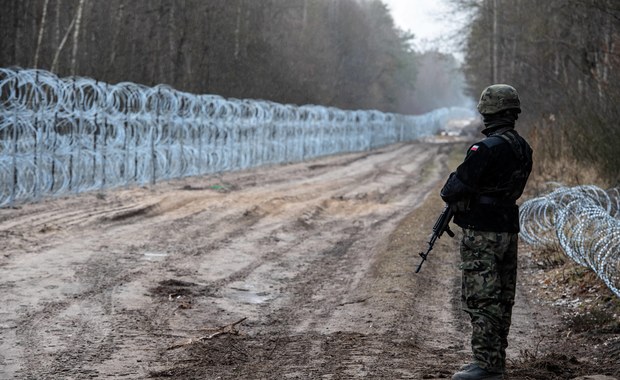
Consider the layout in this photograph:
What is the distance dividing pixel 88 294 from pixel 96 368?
276 centimetres

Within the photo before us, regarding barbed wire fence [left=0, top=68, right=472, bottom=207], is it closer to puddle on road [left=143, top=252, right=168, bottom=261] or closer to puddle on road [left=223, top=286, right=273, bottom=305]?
puddle on road [left=143, top=252, right=168, bottom=261]

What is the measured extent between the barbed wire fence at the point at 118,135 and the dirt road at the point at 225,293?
2.32 ft

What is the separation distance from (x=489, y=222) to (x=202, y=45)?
3342cm

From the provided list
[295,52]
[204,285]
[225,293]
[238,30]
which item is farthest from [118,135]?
[295,52]

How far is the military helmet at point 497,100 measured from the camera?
5.72 m

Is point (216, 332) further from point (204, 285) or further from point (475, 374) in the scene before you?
point (475, 374)

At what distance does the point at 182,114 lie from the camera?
23797 mm

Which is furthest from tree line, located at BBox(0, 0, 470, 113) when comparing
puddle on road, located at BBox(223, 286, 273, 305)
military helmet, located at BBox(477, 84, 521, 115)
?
military helmet, located at BBox(477, 84, 521, 115)

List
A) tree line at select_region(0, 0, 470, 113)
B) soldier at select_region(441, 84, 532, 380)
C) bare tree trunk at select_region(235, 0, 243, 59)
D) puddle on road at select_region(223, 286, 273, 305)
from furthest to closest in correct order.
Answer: bare tree trunk at select_region(235, 0, 243, 59) → tree line at select_region(0, 0, 470, 113) → puddle on road at select_region(223, 286, 273, 305) → soldier at select_region(441, 84, 532, 380)

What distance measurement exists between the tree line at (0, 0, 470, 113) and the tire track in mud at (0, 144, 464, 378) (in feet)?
34.9

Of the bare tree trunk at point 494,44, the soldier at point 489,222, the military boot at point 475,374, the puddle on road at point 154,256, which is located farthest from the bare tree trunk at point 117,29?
the military boot at point 475,374

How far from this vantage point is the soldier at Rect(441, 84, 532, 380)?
5609 millimetres

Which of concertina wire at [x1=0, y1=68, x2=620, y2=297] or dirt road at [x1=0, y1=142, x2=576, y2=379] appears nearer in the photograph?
dirt road at [x1=0, y1=142, x2=576, y2=379]

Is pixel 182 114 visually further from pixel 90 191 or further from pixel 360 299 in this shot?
pixel 360 299
